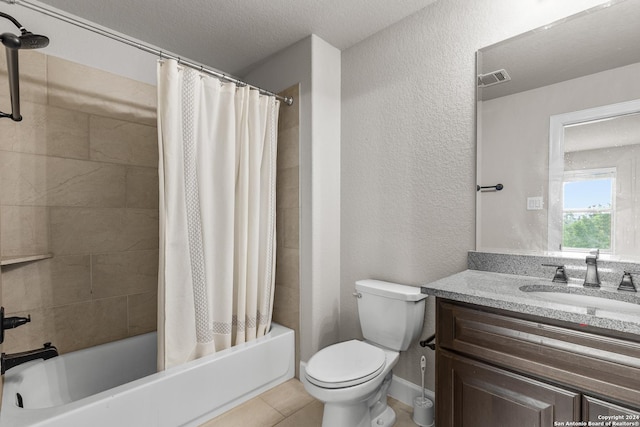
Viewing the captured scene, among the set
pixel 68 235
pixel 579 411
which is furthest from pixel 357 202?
pixel 68 235

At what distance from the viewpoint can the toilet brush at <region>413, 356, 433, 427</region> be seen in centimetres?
167

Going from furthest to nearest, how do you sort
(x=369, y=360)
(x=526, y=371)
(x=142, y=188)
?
(x=142, y=188)
(x=369, y=360)
(x=526, y=371)

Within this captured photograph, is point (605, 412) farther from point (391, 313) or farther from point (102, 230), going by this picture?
point (102, 230)

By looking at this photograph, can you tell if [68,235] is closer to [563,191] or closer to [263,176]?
[263,176]

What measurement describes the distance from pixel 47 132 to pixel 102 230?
63cm

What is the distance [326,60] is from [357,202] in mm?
1033

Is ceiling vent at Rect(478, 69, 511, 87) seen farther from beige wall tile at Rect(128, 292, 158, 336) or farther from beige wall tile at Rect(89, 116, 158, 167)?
beige wall tile at Rect(128, 292, 158, 336)

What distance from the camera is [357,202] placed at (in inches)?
85.0

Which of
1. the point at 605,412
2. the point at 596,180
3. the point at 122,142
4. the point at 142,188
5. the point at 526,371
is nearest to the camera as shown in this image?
the point at 605,412

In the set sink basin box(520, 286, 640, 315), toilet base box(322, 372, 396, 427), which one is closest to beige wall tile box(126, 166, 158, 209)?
toilet base box(322, 372, 396, 427)

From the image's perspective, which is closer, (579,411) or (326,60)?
(579,411)

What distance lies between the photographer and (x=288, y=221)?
226 centimetres

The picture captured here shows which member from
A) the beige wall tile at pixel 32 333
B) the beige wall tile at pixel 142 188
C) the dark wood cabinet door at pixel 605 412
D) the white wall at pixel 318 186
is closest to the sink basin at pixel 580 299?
the dark wood cabinet door at pixel 605 412

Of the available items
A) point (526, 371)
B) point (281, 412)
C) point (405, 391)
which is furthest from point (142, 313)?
point (526, 371)
